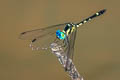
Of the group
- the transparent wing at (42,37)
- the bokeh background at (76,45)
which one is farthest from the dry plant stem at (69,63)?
the bokeh background at (76,45)

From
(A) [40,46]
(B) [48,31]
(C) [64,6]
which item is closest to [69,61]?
(A) [40,46]

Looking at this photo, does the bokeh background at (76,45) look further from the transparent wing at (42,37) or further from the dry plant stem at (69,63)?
the dry plant stem at (69,63)

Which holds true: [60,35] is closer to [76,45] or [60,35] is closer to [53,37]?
[53,37]

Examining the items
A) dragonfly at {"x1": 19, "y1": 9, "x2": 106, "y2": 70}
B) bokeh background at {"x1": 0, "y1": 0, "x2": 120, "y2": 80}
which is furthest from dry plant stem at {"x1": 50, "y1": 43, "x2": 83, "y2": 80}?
bokeh background at {"x1": 0, "y1": 0, "x2": 120, "y2": 80}

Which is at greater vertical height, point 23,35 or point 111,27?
point 23,35

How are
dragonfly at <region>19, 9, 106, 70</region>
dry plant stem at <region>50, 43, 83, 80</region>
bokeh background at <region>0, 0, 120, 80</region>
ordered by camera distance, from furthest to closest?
bokeh background at <region>0, 0, 120, 80</region> → dragonfly at <region>19, 9, 106, 70</region> → dry plant stem at <region>50, 43, 83, 80</region>

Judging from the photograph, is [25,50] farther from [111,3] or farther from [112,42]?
[111,3]

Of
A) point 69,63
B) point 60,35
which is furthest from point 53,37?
point 69,63

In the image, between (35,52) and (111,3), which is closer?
(35,52)

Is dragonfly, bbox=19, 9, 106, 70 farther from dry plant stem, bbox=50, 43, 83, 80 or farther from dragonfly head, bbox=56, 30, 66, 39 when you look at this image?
dry plant stem, bbox=50, 43, 83, 80
